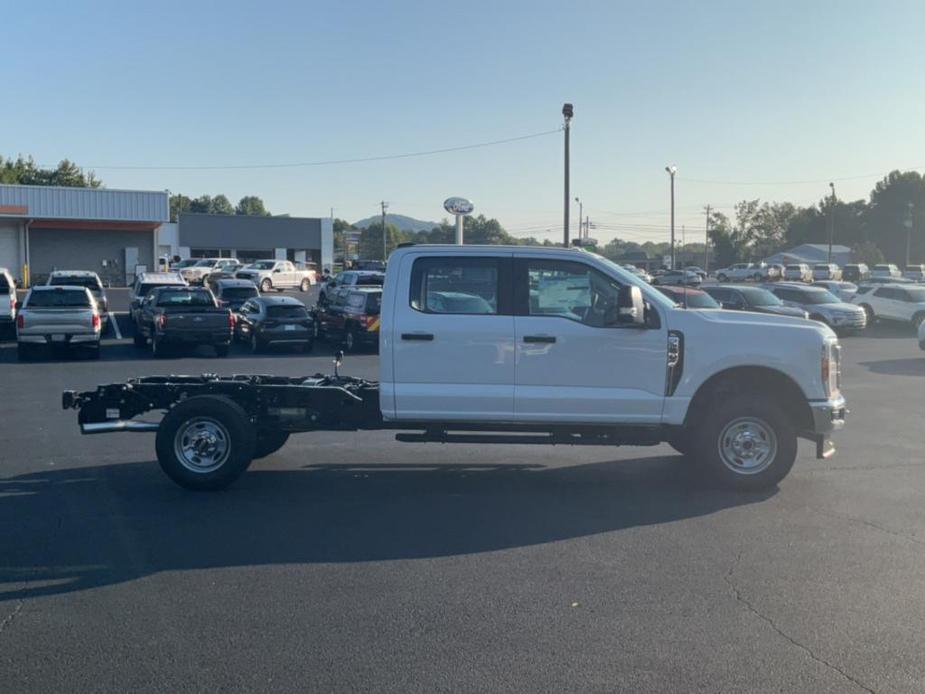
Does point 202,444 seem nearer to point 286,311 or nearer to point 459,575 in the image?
point 459,575

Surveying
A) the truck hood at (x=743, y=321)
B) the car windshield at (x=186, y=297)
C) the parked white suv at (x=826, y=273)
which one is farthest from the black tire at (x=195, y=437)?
the parked white suv at (x=826, y=273)

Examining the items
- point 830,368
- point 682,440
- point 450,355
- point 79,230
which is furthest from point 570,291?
point 79,230

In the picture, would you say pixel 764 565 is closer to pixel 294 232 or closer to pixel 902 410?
pixel 902 410

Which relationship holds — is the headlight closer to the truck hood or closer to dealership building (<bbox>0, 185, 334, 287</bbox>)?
the truck hood

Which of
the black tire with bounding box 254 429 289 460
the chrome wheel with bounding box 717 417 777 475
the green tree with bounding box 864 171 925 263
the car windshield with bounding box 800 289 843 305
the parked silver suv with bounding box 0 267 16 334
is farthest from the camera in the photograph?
the green tree with bounding box 864 171 925 263

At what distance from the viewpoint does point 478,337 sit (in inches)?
353

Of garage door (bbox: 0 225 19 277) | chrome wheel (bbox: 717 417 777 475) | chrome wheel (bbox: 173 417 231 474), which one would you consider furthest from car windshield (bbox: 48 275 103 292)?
chrome wheel (bbox: 717 417 777 475)

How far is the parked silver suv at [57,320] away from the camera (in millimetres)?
22297

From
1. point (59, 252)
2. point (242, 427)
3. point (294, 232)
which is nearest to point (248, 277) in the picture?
point (59, 252)

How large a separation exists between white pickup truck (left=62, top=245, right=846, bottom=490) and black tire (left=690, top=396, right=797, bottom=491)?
1 cm

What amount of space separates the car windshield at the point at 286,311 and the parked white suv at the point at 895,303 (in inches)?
830

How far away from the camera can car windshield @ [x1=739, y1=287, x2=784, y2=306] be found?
29.8 m

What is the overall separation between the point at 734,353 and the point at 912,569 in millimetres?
2685

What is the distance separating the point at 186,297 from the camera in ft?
80.4
